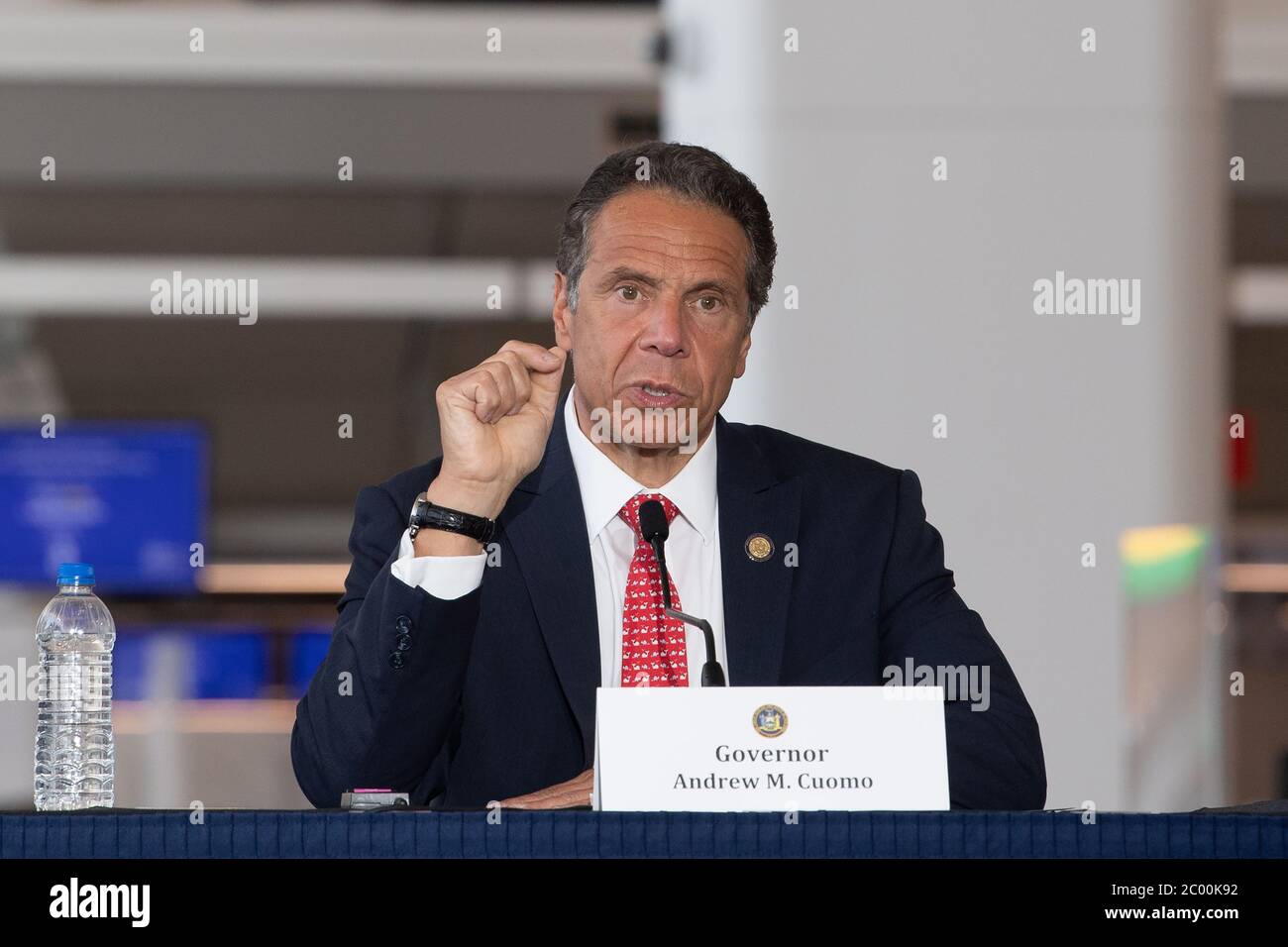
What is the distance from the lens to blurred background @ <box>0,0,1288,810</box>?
12.6 feet

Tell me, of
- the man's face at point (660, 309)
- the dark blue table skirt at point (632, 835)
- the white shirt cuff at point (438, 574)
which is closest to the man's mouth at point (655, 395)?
the man's face at point (660, 309)

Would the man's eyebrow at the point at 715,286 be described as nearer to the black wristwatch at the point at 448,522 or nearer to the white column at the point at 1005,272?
the black wristwatch at the point at 448,522

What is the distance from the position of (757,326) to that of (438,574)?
6.88 ft

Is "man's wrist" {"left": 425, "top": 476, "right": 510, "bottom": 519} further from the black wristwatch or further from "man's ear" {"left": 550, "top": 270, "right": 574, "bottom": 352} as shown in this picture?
"man's ear" {"left": 550, "top": 270, "right": 574, "bottom": 352}

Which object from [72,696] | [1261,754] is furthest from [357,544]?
[1261,754]

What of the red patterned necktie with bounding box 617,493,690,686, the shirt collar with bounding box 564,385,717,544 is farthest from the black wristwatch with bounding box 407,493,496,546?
A: the shirt collar with bounding box 564,385,717,544

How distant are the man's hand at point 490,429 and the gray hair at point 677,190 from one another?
0.24 metres

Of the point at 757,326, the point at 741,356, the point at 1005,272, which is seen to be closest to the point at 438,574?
the point at 741,356

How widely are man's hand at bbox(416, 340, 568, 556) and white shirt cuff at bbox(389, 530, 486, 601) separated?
0.02 m

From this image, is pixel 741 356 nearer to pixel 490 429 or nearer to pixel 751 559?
pixel 751 559

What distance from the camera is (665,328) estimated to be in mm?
2225

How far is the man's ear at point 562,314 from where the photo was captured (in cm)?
238
